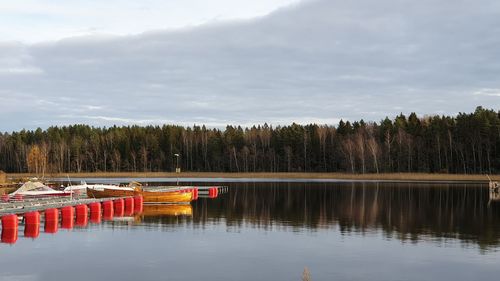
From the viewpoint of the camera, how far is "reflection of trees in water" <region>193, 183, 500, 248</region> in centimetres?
4156

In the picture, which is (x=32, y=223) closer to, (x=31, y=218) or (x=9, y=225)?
(x=31, y=218)

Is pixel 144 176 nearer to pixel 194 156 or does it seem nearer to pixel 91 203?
pixel 194 156

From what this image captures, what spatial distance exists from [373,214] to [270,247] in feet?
66.2

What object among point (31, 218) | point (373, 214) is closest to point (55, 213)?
point (31, 218)

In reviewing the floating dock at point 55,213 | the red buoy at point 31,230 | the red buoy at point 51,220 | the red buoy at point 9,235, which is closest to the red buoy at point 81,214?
the floating dock at point 55,213

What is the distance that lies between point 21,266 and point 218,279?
9.54 m

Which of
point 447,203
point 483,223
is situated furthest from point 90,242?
point 447,203

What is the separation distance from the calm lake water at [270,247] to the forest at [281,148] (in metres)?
79.2

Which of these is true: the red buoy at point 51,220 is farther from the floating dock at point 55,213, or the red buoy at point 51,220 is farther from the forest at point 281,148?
the forest at point 281,148

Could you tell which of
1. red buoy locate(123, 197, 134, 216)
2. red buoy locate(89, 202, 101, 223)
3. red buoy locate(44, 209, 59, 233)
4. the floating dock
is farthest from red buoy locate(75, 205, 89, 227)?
red buoy locate(123, 197, 134, 216)

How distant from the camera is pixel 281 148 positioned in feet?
534

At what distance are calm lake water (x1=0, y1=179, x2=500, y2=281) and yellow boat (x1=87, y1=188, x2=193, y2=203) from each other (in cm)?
746

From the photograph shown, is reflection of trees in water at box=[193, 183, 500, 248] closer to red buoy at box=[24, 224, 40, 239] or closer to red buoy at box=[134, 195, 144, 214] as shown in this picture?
red buoy at box=[134, 195, 144, 214]

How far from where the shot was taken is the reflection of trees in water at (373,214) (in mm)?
41562
